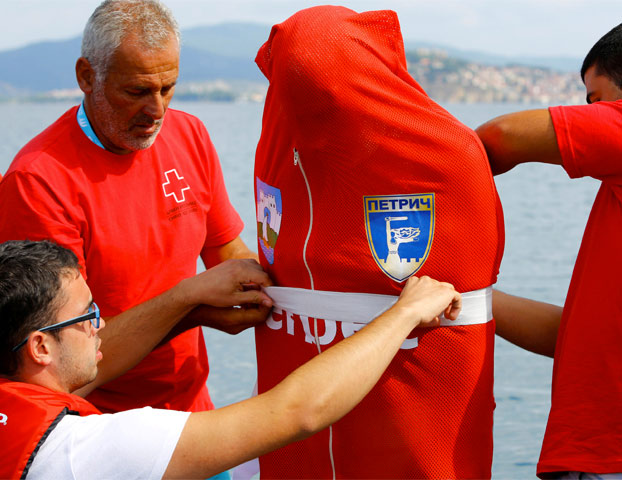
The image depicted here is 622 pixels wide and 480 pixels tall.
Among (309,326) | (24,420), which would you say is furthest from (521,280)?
(24,420)

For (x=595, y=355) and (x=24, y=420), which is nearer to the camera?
(x=24, y=420)

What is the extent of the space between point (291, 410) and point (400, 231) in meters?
0.58

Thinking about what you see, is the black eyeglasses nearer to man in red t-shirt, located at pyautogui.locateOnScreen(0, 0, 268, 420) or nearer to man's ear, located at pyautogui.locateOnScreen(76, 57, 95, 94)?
man in red t-shirt, located at pyautogui.locateOnScreen(0, 0, 268, 420)

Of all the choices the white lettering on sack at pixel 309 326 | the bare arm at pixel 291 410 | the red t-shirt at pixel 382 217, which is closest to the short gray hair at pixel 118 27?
the red t-shirt at pixel 382 217

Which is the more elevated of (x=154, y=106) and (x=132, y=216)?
(x=154, y=106)

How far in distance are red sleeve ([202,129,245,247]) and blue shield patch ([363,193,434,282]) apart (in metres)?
1.22

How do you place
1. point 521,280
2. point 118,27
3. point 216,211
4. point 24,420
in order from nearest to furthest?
point 24,420 → point 118,27 → point 216,211 → point 521,280

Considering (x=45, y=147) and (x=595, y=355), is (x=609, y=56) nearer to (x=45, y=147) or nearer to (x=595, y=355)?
(x=595, y=355)

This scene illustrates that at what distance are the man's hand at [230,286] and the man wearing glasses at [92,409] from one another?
0.47 m

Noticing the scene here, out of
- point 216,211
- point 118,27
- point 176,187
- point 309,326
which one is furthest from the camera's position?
point 216,211

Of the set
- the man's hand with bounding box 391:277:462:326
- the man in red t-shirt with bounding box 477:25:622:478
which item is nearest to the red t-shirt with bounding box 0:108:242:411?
the man's hand with bounding box 391:277:462:326

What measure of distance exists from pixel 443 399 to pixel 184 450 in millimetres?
771

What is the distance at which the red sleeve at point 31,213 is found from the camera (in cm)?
268

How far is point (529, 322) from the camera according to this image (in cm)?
268
